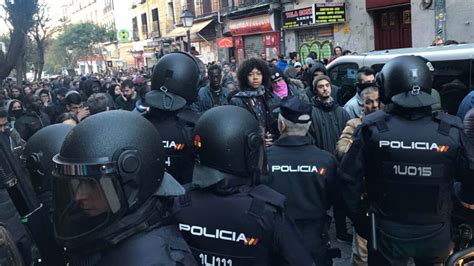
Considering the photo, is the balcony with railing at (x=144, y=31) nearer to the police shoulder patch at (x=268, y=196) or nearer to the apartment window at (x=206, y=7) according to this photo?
the apartment window at (x=206, y=7)

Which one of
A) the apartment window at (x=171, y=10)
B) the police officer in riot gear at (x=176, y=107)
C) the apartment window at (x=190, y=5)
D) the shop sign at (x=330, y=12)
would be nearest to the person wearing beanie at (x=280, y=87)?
the police officer in riot gear at (x=176, y=107)

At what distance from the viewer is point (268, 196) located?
2232mm

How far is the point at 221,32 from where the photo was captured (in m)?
26.4

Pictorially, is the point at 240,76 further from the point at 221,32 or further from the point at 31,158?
the point at 221,32

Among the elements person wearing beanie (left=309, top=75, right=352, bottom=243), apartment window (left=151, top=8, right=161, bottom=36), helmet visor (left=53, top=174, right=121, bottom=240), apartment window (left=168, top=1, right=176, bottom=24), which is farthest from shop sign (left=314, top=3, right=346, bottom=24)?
apartment window (left=151, top=8, right=161, bottom=36)

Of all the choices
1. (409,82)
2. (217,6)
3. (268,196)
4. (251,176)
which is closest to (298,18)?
(217,6)

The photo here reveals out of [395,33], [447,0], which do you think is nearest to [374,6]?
[395,33]

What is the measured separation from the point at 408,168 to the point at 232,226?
1260 millimetres

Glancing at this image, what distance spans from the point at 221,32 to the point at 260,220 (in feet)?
82.0

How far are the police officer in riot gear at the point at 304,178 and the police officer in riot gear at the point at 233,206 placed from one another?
57 centimetres

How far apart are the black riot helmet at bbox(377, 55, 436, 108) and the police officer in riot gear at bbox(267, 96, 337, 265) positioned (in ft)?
1.80

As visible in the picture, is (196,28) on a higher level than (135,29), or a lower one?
lower

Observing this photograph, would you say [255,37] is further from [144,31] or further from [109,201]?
[109,201]

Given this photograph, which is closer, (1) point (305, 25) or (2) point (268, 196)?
(2) point (268, 196)
